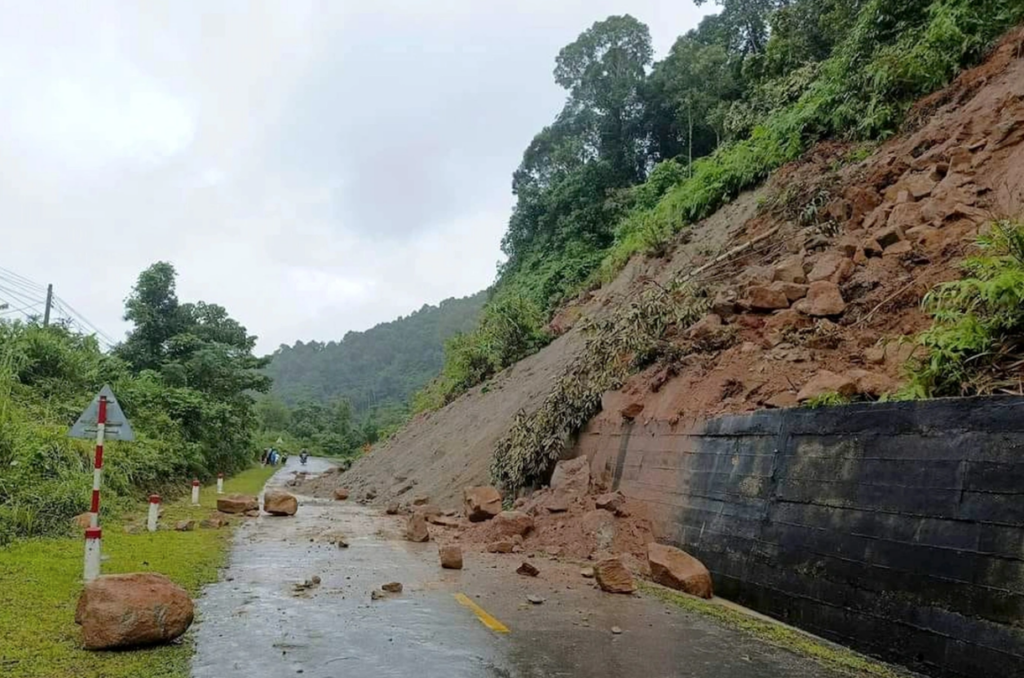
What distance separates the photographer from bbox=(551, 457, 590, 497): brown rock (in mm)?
11695

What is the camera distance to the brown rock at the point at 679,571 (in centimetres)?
777

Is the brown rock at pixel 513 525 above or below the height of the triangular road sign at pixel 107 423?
below

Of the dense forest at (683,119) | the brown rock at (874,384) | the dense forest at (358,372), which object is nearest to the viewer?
the brown rock at (874,384)

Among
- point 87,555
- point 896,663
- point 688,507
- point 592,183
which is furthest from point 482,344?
point 896,663

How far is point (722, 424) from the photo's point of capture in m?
8.62

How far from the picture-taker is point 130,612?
5.06 m

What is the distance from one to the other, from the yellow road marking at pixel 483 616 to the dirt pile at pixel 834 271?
2.89 m

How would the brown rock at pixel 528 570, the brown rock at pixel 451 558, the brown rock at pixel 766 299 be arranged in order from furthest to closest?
the brown rock at pixel 766 299
the brown rock at pixel 451 558
the brown rock at pixel 528 570

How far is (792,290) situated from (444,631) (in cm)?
706

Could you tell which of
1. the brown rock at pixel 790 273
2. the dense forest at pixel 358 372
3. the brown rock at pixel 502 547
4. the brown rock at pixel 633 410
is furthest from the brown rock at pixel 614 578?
the dense forest at pixel 358 372

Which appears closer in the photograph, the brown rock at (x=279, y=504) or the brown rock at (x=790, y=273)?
the brown rock at (x=790, y=273)

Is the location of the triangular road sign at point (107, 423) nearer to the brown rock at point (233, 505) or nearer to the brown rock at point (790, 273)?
the brown rock at point (233, 505)

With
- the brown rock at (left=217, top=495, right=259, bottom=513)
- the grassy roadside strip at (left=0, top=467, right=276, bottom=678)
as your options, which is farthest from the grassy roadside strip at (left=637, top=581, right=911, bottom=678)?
the brown rock at (left=217, top=495, right=259, bottom=513)

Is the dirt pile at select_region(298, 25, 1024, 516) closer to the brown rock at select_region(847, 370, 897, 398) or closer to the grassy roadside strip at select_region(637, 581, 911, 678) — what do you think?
the brown rock at select_region(847, 370, 897, 398)
